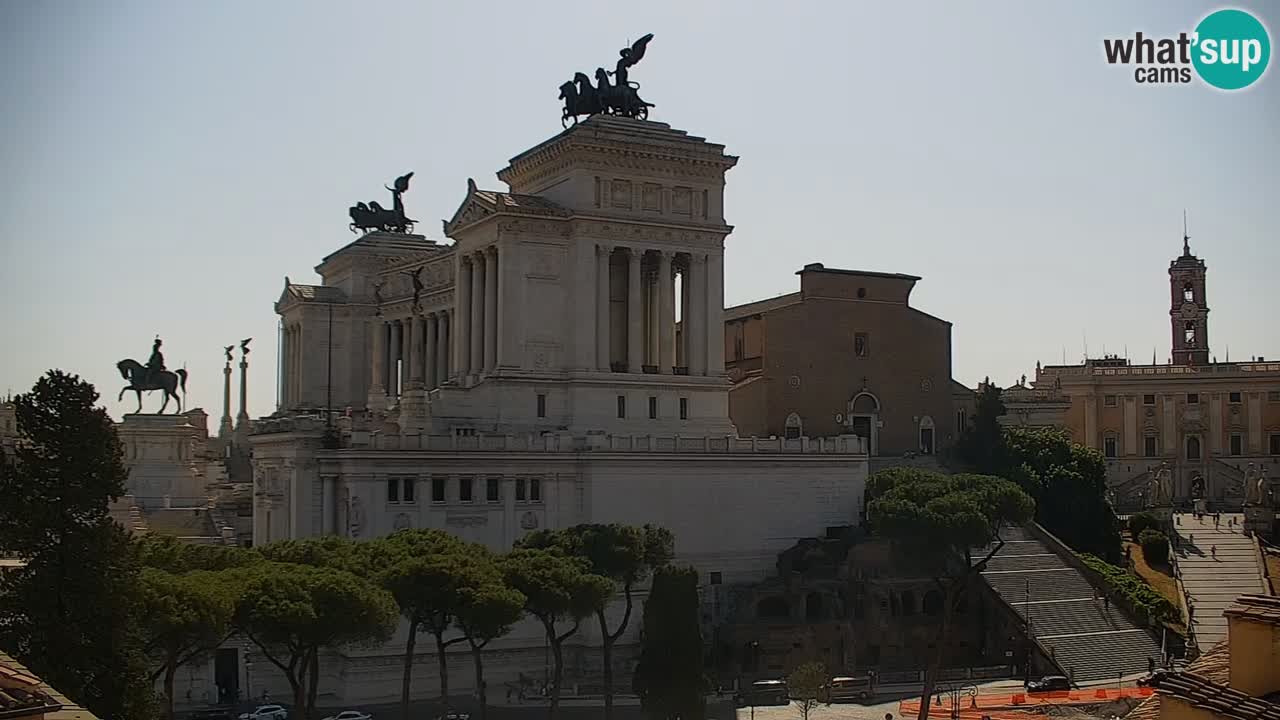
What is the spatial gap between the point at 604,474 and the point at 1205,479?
211 ft

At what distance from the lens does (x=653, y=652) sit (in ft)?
179

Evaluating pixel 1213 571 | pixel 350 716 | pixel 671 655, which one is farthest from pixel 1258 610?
pixel 1213 571

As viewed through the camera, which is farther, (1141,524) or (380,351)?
(380,351)

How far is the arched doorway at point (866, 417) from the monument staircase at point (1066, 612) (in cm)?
1456

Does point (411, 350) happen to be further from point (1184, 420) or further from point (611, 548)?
point (1184, 420)

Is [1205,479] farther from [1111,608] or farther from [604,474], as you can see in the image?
[604,474]

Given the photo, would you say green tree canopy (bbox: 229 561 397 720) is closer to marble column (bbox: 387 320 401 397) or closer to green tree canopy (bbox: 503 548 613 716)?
green tree canopy (bbox: 503 548 613 716)

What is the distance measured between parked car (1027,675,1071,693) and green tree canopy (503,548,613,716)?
20.1 m

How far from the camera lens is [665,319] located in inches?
3113

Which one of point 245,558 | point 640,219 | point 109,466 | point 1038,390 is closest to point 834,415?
point 640,219

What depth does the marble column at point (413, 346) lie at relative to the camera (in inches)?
3784

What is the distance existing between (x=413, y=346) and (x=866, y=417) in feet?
97.5

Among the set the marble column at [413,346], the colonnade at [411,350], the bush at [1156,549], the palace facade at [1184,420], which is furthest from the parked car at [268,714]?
the palace facade at [1184,420]

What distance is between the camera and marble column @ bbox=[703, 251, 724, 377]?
79125mm
